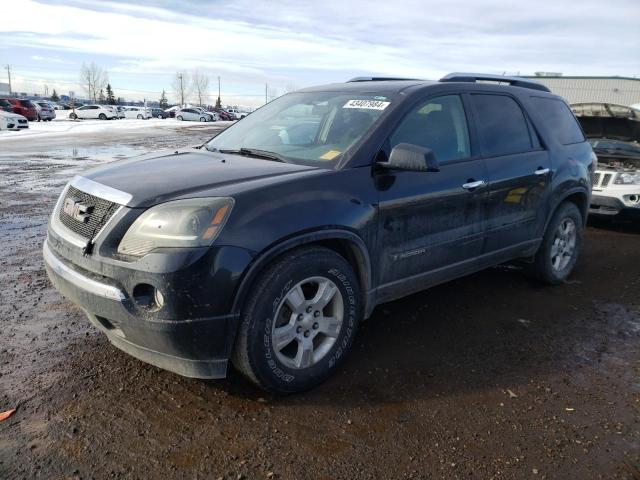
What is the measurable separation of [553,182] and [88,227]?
12.6ft

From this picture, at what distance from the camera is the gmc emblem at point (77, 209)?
302 cm

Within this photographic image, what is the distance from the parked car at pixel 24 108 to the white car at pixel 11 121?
7.95m

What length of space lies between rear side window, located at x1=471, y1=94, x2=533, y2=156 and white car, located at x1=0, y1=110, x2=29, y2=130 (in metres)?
27.2

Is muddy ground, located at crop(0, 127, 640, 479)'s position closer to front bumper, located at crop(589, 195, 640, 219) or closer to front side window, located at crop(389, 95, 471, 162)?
front side window, located at crop(389, 95, 471, 162)

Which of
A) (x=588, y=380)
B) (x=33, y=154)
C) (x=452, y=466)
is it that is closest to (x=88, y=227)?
(x=452, y=466)

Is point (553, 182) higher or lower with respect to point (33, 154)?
higher

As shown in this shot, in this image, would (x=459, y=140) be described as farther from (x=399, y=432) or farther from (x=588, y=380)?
(x=399, y=432)

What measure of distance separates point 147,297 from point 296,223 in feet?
2.82

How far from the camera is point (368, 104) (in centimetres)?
377

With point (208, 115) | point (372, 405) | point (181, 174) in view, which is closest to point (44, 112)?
point (208, 115)

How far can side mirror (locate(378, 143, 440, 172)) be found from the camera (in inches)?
128

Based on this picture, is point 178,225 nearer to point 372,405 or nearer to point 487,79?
point 372,405

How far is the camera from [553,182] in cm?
480

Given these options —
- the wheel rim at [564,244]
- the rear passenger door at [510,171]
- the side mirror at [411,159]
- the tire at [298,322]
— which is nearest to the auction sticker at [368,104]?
the side mirror at [411,159]
